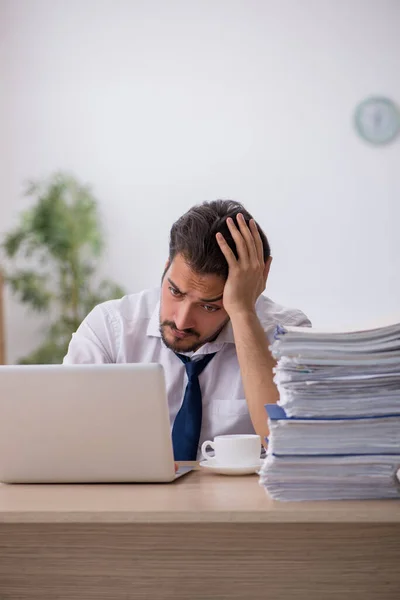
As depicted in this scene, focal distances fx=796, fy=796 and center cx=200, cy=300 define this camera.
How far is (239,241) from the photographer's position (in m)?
1.96

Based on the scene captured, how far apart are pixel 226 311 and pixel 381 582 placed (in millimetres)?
1037

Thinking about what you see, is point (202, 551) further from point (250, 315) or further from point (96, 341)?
point (96, 341)

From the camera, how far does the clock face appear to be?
452cm

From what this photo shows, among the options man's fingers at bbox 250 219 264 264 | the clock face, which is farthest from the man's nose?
the clock face

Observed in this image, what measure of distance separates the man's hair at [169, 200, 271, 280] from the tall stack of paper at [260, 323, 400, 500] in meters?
0.86

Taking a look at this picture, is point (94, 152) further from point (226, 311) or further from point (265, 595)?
point (265, 595)

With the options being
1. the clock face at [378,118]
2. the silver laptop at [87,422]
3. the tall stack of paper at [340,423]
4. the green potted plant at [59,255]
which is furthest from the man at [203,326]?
the clock face at [378,118]

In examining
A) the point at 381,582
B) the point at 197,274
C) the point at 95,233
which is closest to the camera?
the point at 381,582

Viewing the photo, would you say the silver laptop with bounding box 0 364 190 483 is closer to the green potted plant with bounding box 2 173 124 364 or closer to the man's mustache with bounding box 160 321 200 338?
the man's mustache with bounding box 160 321 200 338

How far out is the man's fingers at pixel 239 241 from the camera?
6.44 feet

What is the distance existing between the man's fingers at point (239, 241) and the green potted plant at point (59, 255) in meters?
2.58

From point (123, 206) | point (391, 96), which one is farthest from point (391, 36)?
point (123, 206)

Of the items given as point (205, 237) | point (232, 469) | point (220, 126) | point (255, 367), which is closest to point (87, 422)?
point (232, 469)

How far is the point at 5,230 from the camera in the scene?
4.75 metres
